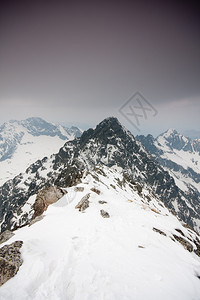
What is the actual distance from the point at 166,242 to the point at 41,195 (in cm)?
2339

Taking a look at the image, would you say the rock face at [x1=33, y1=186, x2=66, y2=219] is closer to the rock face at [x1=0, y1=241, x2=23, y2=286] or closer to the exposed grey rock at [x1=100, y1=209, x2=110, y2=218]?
the exposed grey rock at [x1=100, y1=209, x2=110, y2=218]

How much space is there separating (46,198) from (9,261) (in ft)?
63.6

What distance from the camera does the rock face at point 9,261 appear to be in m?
6.89

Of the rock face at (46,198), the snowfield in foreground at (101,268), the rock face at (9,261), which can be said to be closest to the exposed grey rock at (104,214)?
the snowfield in foreground at (101,268)

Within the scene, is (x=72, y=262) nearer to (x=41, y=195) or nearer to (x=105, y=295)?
(x=105, y=295)

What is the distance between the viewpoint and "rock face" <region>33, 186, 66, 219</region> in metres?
25.3

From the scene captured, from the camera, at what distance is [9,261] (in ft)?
24.9

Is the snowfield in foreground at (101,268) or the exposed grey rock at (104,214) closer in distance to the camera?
the snowfield in foreground at (101,268)

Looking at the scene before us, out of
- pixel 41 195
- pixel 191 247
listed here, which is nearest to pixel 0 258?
pixel 191 247

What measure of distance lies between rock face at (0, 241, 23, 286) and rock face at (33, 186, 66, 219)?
54.2ft

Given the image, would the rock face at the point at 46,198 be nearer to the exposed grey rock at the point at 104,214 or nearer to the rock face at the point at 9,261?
the exposed grey rock at the point at 104,214

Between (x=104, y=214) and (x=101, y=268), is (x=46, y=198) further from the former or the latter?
(x=101, y=268)

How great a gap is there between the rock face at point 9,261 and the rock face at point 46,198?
16514 mm

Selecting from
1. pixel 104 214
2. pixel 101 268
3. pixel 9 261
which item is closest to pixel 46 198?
pixel 104 214
